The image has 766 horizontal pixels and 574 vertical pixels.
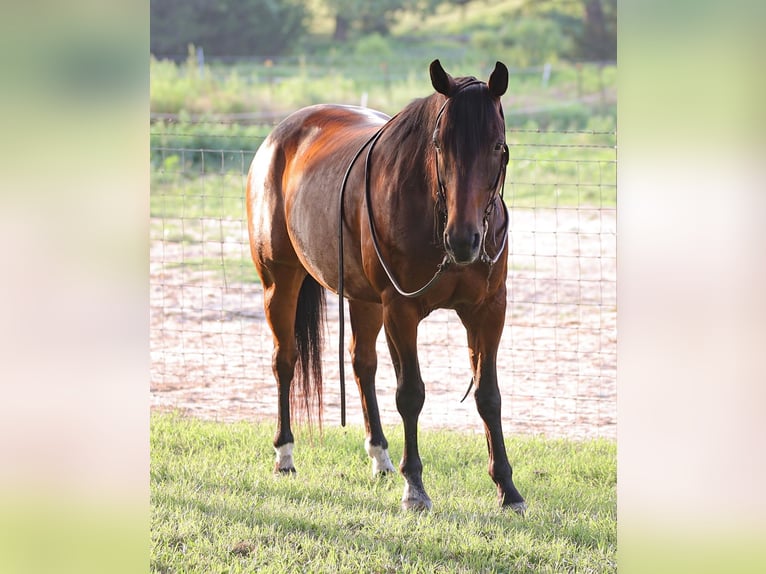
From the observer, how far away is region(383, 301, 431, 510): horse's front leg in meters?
3.44

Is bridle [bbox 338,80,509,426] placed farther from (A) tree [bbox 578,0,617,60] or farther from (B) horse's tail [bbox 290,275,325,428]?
(A) tree [bbox 578,0,617,60]

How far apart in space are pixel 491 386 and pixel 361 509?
70cm

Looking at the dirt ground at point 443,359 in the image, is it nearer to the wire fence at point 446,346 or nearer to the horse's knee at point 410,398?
the wire fence at point 446,346

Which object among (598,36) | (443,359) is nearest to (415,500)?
(443,359)

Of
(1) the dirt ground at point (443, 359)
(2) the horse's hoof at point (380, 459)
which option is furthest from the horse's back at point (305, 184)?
(2) the horse's hoof at point (380, 459)

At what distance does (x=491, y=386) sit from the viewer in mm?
3566

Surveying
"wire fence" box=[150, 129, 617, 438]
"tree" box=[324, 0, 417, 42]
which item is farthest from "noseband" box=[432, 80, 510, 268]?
"tree" box=[324, 0, 417, 42]

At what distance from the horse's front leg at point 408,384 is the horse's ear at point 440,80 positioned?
2.72 ft

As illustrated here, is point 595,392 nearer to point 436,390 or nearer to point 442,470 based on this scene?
point 436,390

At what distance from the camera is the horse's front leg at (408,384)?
135 inches

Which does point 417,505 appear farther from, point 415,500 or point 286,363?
point 286,363

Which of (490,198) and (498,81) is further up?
(498,81)
